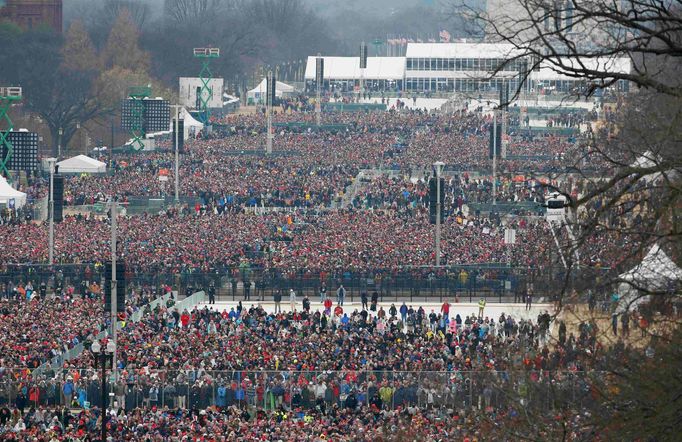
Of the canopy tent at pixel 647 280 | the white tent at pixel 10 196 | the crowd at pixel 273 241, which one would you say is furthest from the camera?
the white tent at pixel 10 196

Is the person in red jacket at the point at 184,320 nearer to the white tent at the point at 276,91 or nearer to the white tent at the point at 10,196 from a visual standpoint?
the white tent at the point at 10,196

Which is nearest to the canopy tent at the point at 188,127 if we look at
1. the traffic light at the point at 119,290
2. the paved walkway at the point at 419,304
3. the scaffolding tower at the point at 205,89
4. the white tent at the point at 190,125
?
the white tent at the point at 190,125

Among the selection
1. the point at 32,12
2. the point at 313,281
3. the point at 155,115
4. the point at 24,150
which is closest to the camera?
the point at 313,281

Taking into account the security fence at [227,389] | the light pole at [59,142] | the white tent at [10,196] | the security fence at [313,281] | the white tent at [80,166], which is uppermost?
the light pole at [59,142]

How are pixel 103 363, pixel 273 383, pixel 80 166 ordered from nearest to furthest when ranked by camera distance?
pixel 103 363 < pixel 273 383 < pixel 80 166

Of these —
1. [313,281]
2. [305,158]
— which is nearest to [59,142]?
[305,158]

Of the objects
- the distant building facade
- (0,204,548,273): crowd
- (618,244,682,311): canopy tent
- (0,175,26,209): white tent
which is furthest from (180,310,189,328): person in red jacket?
the distant building facade

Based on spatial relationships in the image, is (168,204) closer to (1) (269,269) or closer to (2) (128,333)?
(1) (269,269)

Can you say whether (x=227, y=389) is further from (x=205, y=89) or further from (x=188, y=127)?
(x=205, y=89)
